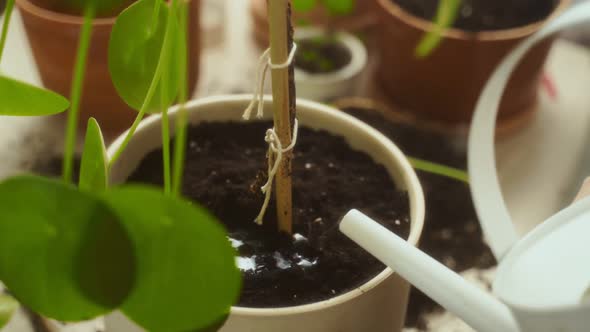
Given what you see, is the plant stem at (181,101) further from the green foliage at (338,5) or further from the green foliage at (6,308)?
the green foliage at (338,5)

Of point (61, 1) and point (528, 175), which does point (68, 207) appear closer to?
point (61, 1)

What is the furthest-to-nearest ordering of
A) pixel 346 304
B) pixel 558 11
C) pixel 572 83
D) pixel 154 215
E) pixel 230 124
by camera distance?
pixel 572 83 < pixel 558 11 < pixel 230 124 < pixel 346 304 < pixel 154 215

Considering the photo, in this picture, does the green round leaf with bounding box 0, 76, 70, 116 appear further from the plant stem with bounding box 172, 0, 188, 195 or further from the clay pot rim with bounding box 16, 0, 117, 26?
the clay pot rim with bounding box 16, 0, 117, 26

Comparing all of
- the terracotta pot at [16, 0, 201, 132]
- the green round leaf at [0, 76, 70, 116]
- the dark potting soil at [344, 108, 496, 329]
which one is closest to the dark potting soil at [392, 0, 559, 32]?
the dark potting soil at [344, 108, 496, 329]

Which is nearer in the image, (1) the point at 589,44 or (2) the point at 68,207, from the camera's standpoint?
(2) the point at 68,207

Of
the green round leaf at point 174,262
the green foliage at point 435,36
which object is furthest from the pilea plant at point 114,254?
the green foliage at point 435,36

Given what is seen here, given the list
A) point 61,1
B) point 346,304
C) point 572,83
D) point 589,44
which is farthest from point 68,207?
point 589,44
